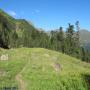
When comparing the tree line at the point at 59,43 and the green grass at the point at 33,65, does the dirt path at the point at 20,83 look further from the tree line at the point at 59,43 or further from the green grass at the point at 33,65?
the tree line at the point at 59,43

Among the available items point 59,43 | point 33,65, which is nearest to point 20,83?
point 33,65

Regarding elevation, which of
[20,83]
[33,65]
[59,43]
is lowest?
[20,83]

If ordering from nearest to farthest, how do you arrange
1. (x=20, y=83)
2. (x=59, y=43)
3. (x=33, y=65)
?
1. (x=20, y=83)
2. (x=33, y=65)
3. (x=59, y=43)

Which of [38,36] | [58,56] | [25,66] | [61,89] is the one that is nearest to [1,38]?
[38,36]

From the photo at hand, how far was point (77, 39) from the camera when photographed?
16538 centimetres

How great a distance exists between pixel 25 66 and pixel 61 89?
62.2 metres

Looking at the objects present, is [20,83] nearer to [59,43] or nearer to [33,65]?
[33,65]

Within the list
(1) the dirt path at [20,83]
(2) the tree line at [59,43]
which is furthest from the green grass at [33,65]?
(2) the tree line at [59,43]

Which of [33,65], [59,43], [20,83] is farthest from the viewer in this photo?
[59,43]

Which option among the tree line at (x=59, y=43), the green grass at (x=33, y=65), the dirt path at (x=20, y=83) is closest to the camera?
the dirt path at (x=20, y=83)

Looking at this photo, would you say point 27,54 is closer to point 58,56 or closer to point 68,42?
point 58,56

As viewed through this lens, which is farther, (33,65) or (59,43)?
(59,43)

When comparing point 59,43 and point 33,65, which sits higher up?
point 59,43

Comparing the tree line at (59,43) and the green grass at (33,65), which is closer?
the green grass at (33,65)
